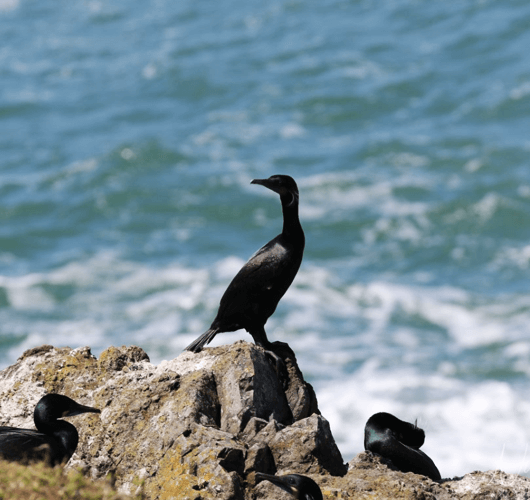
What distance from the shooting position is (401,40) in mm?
29297

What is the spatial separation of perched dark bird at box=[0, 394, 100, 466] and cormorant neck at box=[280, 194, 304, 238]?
80.9 inches

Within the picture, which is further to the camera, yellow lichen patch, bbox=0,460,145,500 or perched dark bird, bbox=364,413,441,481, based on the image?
perched dark bird, bbox=364,413,441,481

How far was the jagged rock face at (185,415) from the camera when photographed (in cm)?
525

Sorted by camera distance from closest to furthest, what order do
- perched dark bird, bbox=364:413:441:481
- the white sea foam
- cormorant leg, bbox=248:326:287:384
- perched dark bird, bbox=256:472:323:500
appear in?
perched dark bird, bbox=256:472:323:500, perched dark bird, bbox=364:413:441:481, cormorant leg, bbox=248:326:287:384, the white sea foam

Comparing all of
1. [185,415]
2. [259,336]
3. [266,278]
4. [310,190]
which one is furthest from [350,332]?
[185,415]

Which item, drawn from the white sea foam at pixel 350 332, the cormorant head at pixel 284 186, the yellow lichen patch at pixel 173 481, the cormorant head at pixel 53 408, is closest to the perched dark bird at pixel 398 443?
the yellow lichen patch at pixel 173 481

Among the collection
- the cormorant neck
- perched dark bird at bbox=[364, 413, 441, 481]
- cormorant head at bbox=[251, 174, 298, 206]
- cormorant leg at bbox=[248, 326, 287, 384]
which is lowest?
perched dark bird at bbox=[364, 413, 441, 481]

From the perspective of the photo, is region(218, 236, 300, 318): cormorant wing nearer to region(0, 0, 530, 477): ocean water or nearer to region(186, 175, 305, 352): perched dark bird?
region(186, 175, 305, 352): perched dark bird

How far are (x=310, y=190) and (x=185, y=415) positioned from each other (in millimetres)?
16468

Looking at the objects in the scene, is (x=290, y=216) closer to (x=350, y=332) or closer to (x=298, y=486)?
(x=298, y=486)

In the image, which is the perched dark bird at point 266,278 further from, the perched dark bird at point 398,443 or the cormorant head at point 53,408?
the cormorant head at point 53,408

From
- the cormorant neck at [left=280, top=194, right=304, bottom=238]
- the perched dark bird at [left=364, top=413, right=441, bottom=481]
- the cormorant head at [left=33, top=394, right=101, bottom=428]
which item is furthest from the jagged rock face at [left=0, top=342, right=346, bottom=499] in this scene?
the cormorant neck at [left=280, top=194, right=304, bottom=238]

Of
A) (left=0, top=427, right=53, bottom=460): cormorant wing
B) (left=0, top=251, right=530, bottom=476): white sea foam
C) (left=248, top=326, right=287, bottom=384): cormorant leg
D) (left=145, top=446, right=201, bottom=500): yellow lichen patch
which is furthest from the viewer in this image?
(left=0, top=251, right=530, bottom=476): white sea foam

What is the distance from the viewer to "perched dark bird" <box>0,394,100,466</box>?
17.3 feet
